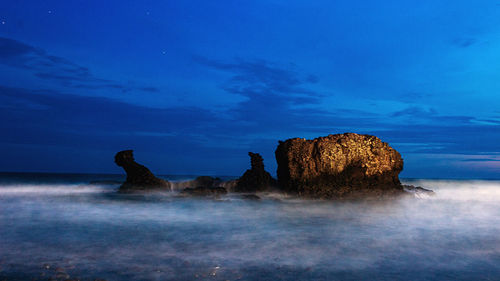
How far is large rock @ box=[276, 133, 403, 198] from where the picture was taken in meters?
16.5

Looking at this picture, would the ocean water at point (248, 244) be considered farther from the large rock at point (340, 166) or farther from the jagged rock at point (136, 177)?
the jagged rock at point (136, 177)

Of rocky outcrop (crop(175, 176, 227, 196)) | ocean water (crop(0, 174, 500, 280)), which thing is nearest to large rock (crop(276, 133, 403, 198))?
ocean water (crop(0, 174, 500, 280))

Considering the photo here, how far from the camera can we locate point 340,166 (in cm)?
1658

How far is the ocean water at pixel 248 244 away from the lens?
213 inches

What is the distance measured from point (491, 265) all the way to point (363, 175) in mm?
10777

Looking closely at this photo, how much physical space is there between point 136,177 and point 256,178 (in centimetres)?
659

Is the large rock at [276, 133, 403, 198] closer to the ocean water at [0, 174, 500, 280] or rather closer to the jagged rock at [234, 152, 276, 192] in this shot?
the jagged rock at [234, 152, 276, 192]

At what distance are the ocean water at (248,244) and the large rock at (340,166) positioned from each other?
11.0ft

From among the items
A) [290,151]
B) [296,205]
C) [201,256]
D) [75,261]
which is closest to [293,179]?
[290,151]

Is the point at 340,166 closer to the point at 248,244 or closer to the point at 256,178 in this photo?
the point at 256,178

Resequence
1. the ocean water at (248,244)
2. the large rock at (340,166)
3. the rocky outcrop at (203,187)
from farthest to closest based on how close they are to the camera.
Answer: the rocky outcrop at (203,187) → the large rock at (340,166) → the ocean water at (248,244)

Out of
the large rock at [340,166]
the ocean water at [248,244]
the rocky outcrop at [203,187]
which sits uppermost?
the large rock at [340,166]

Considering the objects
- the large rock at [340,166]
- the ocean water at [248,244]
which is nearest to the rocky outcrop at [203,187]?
the large rock at [340,166]

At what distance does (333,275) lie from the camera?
532 cm
